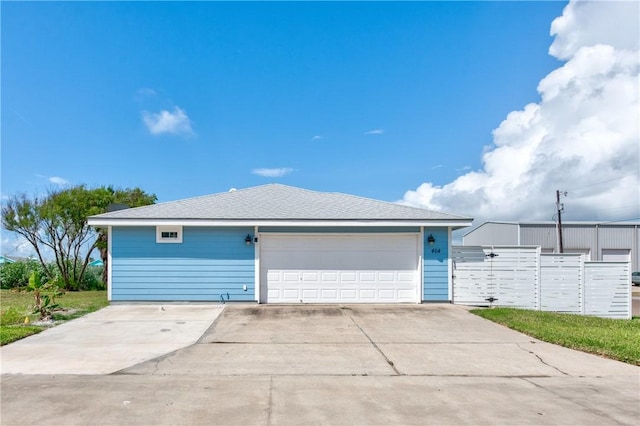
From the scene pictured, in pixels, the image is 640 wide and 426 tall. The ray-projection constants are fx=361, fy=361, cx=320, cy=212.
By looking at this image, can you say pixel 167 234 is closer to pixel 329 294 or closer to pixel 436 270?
pixel 329 294

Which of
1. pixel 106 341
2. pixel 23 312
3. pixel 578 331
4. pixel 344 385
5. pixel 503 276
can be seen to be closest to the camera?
pixel 344 385

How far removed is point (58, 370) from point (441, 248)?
9532mm

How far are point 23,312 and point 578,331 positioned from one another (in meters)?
13.0

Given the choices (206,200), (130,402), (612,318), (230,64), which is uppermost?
(230,64)

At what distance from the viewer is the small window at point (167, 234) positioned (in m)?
10.7

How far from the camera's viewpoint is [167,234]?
35.1 feet

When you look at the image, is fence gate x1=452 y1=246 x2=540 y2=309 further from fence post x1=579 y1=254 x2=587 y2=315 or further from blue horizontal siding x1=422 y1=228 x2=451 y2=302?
fence post x1=579 y1=254 x2=587 y2=315

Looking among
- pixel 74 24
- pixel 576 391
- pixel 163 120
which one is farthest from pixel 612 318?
pixel 163 120

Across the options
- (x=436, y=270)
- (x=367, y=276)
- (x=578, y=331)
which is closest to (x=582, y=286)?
(x=578, y=331)

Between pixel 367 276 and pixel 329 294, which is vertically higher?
pixel 367 276

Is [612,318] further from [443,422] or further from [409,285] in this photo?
[443,422]

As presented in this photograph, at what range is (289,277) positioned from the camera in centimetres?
1097

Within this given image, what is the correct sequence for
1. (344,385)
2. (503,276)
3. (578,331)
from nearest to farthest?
(344,385), (578,331), (503,276)

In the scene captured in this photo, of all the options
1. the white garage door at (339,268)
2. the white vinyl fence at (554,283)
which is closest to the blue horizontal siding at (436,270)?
the white garage door at (339,268)
